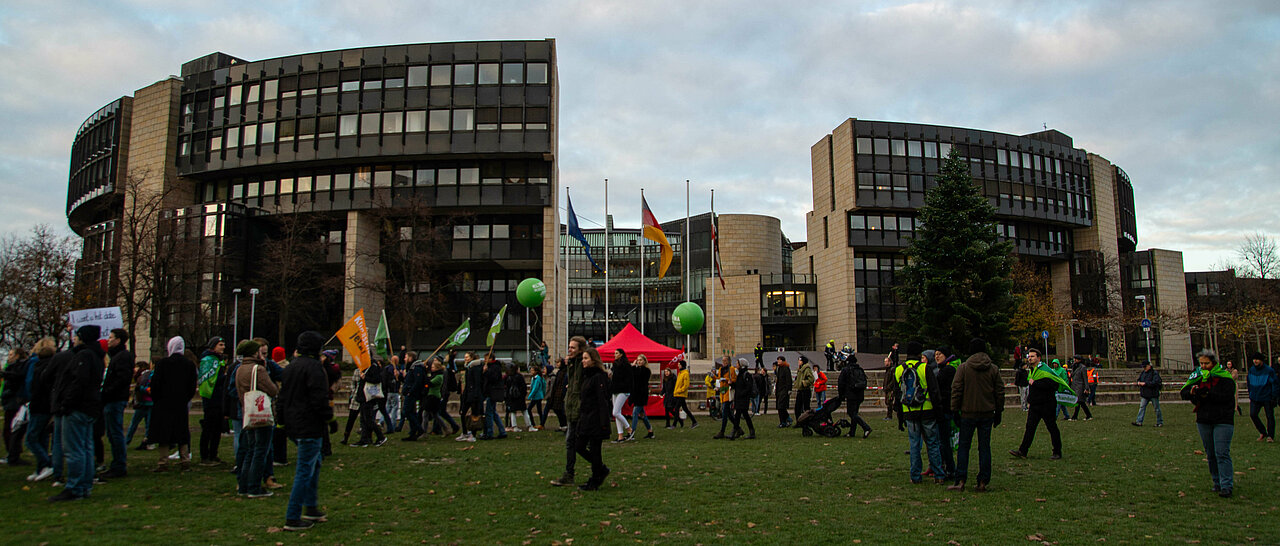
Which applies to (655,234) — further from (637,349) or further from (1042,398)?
(1042,398)

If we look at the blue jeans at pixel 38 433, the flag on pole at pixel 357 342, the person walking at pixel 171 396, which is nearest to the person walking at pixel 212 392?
the person walking at pixel 171 396

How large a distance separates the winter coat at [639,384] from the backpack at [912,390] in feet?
20.3

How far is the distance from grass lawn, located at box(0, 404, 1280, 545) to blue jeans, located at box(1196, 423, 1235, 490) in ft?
0.96

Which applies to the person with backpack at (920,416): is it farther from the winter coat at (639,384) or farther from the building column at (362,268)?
the building column at (362,268)

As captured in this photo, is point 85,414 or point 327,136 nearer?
point 85,414

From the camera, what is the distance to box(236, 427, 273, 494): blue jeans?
27.1ft

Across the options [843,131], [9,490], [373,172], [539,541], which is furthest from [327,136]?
[539,541]

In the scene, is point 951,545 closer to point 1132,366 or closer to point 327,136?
point 327,136

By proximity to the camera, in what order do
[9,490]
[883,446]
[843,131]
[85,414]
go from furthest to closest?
[843,131] → [883,446] → [9,490] → [85,414]

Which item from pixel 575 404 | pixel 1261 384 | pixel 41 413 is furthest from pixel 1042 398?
pixel 41 413

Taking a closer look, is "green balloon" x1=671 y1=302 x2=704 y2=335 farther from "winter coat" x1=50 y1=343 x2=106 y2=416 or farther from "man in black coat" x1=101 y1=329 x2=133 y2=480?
"winter coat" x1=50 y1=343 x2=106 y2=416

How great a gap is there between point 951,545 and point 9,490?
33.7 ft

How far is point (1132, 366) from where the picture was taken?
47156 millimetres

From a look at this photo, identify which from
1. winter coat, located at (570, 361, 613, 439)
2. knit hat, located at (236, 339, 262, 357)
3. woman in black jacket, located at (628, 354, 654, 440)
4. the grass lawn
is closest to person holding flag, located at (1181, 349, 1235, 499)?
the grass lawn
